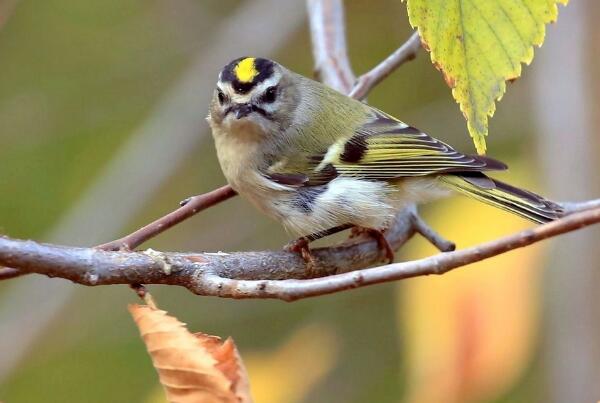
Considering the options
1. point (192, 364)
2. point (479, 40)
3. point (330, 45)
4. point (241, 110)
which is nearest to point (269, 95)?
point (241, 110)

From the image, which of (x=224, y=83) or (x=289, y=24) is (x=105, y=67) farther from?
(x=224, y=83)

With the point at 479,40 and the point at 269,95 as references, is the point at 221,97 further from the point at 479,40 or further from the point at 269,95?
the point at 479,40

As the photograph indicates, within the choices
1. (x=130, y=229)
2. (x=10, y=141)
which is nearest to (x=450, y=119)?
(x=130, y=229)

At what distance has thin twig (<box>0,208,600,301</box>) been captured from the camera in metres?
0.99

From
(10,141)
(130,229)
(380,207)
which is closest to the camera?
(380,207)

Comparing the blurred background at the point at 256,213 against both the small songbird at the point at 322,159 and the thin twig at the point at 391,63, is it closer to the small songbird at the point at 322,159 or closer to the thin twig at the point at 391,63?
the small songbird at the point at 322,159

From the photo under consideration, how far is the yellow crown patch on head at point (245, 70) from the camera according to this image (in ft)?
8.11

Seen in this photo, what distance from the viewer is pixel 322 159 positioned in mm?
2578

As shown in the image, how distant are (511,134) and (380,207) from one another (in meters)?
2.07

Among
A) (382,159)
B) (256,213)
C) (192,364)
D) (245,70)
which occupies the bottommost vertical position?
(192,364)

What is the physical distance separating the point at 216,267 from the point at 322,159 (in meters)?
1.19

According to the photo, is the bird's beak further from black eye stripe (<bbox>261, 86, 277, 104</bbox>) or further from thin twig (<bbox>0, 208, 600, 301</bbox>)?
thin twig (<bbox>0, 208, 600, 301</bbox>)

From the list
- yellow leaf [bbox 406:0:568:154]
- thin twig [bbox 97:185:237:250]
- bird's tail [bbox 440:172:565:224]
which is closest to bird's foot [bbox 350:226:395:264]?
bird's tail [bbox 440:172:565:224]

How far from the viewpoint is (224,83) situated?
2510 millimetres
